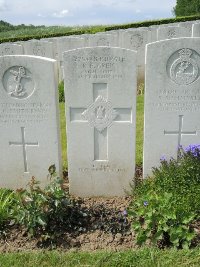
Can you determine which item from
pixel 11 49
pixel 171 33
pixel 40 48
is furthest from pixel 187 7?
pixel 11 49

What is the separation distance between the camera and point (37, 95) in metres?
4.39

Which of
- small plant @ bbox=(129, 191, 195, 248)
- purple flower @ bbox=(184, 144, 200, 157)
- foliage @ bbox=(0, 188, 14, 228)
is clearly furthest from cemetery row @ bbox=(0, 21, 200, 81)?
small plant @ bbox=(129, 191, 195, 248)

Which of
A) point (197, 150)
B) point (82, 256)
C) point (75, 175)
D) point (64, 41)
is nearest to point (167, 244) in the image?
point (82, 256)

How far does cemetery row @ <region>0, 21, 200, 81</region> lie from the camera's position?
37.3ft

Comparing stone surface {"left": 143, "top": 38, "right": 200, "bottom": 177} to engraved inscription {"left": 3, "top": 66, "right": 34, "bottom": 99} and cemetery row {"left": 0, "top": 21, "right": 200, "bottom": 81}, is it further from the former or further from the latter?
cemetery row {"left": 0, "top": 21, "right": 200, "bottom": 81}

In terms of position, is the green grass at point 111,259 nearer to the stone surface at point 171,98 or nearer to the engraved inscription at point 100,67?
the stone surface at point 171,98

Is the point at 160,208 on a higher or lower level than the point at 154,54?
lower

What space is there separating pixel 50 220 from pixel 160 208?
3.82 feet

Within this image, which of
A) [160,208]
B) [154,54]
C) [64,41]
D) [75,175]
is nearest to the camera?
[160,208]

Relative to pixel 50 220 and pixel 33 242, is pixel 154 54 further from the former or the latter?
pixel 33 242

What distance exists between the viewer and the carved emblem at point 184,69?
425cm

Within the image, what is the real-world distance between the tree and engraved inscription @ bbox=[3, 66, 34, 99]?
56303 mm

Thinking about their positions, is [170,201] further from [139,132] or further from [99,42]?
[99,42]

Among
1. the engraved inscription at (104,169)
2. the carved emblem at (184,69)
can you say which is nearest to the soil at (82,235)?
the engraved inscription at (104,169)
